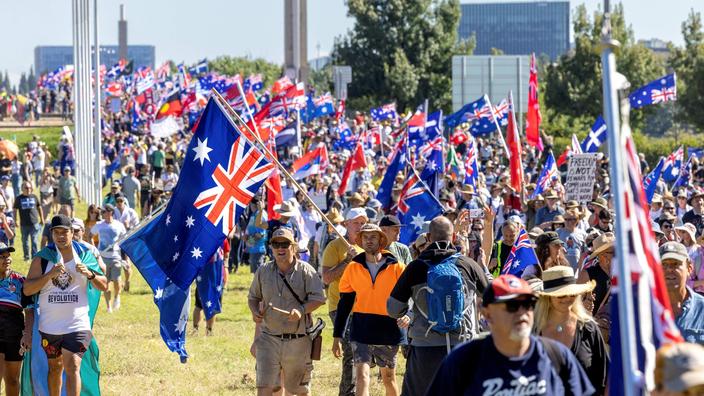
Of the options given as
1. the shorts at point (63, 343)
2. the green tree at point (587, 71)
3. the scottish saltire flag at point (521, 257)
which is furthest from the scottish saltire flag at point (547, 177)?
the green tree at point (587, 71)

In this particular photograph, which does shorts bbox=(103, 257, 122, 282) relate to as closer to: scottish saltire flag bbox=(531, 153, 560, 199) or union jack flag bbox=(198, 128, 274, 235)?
scottish saltire flag bbox=(531, 153, 560, 199)

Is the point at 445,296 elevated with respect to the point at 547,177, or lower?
lower

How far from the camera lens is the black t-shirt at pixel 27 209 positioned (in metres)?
25.9

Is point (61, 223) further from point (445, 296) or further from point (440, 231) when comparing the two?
point (445, 296)

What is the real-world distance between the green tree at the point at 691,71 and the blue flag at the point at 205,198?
43091 mm

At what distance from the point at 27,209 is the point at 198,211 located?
1548 centimetres

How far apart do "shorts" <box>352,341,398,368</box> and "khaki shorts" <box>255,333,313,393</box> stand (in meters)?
0.41

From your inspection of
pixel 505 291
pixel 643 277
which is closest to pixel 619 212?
pixel 643 277

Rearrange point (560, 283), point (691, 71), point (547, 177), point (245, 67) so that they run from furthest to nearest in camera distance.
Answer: point (245, 67), point (691, 71), point (547, 177), point (560, 283)

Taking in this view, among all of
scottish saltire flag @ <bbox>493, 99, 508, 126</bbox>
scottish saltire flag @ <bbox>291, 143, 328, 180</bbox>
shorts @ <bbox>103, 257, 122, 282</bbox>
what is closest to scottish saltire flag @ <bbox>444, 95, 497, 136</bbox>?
scottish saltire flag @ <bbox>493, 99, 508, 126</bbox>

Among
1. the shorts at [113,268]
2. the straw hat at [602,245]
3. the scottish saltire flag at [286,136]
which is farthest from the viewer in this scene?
the scottish saltire flag at [286,136]

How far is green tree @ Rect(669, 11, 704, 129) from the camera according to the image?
5259 centimetres

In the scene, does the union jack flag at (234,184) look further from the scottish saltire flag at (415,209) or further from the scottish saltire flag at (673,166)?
→ the scottish saltire flag at (673,166)

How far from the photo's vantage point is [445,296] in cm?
899
